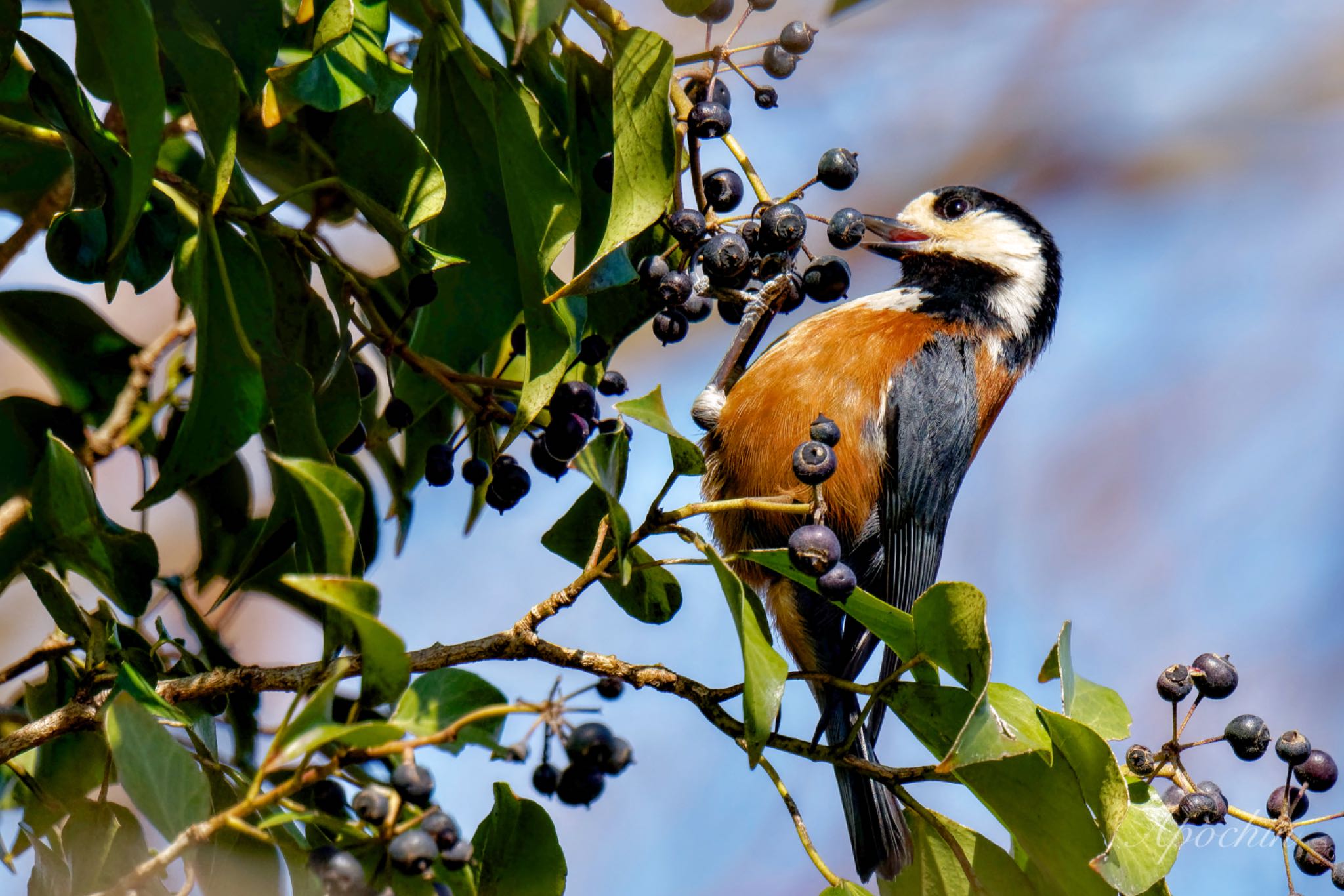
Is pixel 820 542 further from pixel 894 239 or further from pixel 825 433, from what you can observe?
pixel 894 239

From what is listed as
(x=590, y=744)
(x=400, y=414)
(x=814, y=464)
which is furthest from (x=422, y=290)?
(x=590, y=744)

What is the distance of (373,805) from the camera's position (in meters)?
1.20

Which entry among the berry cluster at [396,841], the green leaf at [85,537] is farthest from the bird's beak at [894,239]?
the berry cluster at [396,841]

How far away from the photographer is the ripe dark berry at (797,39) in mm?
1852

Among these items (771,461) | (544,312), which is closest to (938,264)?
(771,461)

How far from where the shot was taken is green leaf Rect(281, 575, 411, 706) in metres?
1.08

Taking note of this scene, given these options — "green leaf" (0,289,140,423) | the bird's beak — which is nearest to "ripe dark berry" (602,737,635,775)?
"green leaf" (0,289,140,423)

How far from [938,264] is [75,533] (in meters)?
2.55

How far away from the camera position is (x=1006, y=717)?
4.69ft

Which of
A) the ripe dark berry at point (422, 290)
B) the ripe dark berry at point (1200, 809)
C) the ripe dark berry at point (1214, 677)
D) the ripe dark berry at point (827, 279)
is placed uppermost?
the ripe dark berry at point (827, 279)

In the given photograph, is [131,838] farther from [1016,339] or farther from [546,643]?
[1016,339]

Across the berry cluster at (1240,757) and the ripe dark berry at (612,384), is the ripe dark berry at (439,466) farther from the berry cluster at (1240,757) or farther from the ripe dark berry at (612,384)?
the berry cluster at (1240,757)

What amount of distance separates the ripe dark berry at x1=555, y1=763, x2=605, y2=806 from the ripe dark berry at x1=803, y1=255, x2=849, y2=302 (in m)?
0.86

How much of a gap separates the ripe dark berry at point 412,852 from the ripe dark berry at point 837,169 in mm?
1088
